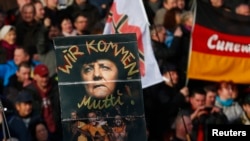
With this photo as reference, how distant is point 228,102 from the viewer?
1360cm

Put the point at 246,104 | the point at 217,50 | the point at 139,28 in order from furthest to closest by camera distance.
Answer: the point at 217,50
the point at 246,104
the point at 139,28

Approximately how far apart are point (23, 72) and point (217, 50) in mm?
2331

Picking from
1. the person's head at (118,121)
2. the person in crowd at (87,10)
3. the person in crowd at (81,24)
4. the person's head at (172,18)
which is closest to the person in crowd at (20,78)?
the person in crowd at (81,24)

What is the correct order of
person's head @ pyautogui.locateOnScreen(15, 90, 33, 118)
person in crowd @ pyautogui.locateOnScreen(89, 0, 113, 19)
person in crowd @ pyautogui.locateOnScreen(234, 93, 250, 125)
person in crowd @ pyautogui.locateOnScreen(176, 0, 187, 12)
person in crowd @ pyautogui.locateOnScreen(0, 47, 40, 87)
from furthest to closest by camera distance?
person in crowd @ pyautogui.locateOnScreen(89, 0, 113, 19), person in crowd @ pyautogui.locateOnScreen(176, 0, 187, 12), person in crowd @ pyautogui.locateOnScreen(0, 47, 40, 87), person in crowd @ pyautogui.locateOnScreen(234, 93, 250, 125), person's head @ pyautogui.locateOnScreen(15, 90, 33, 118)

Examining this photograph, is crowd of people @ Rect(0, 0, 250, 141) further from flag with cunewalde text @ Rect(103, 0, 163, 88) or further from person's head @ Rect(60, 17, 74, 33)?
flag with cunewalde text @ Rect(103, 0, 163, 88)

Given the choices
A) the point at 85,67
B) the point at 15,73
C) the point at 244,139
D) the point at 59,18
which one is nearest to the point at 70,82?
the point at 85,67

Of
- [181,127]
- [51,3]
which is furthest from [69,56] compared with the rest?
[51,3]

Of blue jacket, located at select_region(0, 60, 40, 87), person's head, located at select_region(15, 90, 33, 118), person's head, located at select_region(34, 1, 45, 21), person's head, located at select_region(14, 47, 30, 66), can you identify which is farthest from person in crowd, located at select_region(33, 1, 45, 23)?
person's head, located at select_region(15, 90, 33, 118)

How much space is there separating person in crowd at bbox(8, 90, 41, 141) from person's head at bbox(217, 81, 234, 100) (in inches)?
87.1

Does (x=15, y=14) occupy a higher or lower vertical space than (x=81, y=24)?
higher

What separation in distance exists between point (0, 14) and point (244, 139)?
535 centimetres

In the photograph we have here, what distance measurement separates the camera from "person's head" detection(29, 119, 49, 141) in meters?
12.9

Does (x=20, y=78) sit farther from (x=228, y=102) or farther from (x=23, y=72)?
(x=228, y=102)

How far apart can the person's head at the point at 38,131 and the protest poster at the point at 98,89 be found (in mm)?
2245
